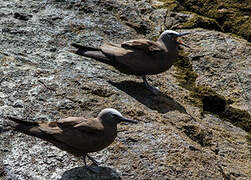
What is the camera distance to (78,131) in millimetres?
5062

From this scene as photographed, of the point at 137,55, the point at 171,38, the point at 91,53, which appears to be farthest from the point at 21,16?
the point at 171,38

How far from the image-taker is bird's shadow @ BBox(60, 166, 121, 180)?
15.6 feet

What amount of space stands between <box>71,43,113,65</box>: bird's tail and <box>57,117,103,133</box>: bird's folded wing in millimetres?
1502

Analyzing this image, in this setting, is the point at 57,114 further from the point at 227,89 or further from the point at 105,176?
the point at 227,89

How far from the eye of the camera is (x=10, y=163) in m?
4.82

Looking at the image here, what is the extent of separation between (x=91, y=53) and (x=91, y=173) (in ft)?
7.03

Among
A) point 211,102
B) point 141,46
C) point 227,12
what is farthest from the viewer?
point 227,12

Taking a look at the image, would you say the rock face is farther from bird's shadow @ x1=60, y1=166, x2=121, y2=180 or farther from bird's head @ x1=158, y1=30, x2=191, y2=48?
bird's head @ x1=158, y1=30, x2=191, y2=48

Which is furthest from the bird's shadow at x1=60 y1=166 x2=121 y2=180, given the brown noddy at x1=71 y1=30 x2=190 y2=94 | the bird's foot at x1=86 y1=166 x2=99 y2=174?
the brown noddy at x1=71 y1=30 x2=190 y2=94

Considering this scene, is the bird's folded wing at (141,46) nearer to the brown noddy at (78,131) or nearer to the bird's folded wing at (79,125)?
the brown noddy at (78,131)

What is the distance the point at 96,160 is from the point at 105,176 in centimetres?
30

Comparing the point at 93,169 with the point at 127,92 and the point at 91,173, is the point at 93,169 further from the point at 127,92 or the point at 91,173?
the point at 127,92

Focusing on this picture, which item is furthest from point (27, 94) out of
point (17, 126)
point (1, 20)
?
point (1, 20)

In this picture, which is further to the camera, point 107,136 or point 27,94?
point 27,94
